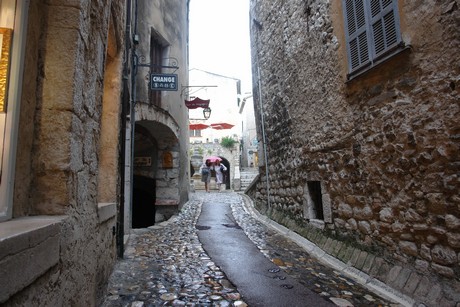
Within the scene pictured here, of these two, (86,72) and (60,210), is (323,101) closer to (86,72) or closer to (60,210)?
(86,72)

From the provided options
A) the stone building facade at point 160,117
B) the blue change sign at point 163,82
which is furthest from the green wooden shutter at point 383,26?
the stone building facade at point 160,117

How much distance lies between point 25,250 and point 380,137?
3.18 m

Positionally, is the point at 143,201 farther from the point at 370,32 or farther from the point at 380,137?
the point at 370,32

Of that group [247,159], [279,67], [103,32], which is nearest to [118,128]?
[103,32]

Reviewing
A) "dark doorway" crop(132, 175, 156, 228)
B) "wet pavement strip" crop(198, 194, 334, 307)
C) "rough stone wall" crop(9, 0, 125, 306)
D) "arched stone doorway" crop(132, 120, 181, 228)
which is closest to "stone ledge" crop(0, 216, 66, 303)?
"rough stone wall" crop(9, 0, 125, 306)

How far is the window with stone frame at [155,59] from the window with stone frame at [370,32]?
445 cm

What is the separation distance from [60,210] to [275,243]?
3.66m

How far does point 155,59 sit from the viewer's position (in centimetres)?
751

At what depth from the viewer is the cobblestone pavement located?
2508 millimetres

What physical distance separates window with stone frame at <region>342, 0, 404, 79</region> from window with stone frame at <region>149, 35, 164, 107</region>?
14.6 ft

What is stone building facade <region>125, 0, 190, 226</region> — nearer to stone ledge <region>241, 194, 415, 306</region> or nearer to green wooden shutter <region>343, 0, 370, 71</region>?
stone ledge <region>241, 194, 415, 306</region>

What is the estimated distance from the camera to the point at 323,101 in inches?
168

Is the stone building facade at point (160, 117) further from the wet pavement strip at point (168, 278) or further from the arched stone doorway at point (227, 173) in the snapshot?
the arched stone doorway at point (227, 173)

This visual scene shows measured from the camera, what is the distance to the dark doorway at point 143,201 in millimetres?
8414
